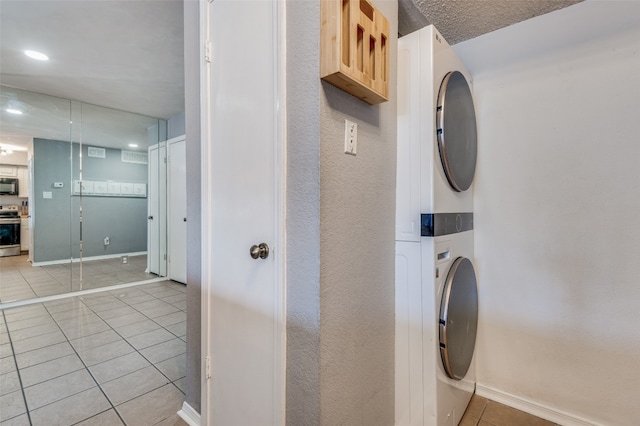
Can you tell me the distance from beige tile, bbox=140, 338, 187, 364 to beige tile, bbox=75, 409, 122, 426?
19.6 inches

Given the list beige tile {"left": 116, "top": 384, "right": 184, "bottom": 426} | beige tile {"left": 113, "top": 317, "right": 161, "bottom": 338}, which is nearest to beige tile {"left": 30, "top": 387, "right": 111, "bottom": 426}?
beige tile {"left": 116, "top": 384, "right": 184, "bottom": 426}

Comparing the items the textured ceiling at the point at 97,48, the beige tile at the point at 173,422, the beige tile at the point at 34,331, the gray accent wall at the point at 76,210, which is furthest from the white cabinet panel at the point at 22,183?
the beige tile at the point at 173,422

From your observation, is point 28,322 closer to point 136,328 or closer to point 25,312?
point 25,312

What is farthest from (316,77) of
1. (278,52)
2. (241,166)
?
(241,166)

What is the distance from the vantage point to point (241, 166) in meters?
1.09

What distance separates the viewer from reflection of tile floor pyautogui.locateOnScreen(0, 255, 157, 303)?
11.6ft

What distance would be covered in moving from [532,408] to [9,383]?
3005mm

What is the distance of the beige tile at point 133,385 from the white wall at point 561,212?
194cm

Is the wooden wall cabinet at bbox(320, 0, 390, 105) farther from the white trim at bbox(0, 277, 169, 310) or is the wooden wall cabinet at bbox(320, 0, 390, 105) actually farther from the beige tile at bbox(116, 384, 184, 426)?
the white trim at bbox(0, 277, 169, 310)

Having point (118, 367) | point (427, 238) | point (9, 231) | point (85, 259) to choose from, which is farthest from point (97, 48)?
point (9, 231)

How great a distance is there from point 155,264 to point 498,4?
4.87m

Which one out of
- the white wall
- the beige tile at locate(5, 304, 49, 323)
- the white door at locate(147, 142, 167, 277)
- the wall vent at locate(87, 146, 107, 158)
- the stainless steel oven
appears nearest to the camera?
the white wall

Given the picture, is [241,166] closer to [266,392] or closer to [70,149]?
[266,392]

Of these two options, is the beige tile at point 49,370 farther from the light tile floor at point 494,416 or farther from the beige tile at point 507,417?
the beige tile at point 507,417
